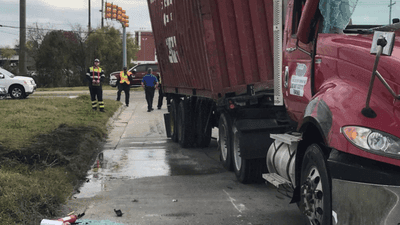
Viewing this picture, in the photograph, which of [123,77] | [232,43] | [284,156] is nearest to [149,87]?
[123,77]

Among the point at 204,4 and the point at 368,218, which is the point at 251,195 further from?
the point at 368,218

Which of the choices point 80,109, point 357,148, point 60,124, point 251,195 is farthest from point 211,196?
point 80,109

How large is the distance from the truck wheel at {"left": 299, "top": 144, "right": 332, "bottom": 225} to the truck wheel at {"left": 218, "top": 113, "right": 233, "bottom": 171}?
13.5ft

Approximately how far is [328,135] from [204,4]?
199 inches

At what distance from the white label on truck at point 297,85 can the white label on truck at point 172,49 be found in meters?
6.46

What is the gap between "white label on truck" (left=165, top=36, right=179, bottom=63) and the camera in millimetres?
12583

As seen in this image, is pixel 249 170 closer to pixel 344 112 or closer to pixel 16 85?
pixel 344 112

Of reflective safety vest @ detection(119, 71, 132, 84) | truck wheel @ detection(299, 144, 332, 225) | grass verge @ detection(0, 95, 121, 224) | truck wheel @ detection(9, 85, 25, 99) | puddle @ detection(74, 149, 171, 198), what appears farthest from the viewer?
truck wheel @ detection(9, 85, 25, 99)

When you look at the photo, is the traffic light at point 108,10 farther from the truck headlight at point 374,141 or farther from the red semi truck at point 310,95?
the truck headlight at point 374,141

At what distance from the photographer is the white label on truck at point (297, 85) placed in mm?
5820

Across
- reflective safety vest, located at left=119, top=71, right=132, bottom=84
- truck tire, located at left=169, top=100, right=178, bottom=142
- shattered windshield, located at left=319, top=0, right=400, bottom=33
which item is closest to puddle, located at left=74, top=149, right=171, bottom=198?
truck tire, located at left=169, top=100, right=178, bottom=142

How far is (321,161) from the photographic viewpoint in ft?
15.3

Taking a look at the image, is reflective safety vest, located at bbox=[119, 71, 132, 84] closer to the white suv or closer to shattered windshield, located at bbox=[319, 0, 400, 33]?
the white suv

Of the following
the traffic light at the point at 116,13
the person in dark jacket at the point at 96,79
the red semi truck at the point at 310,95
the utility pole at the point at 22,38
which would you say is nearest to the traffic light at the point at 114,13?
the traffic light at the point at 116,13
